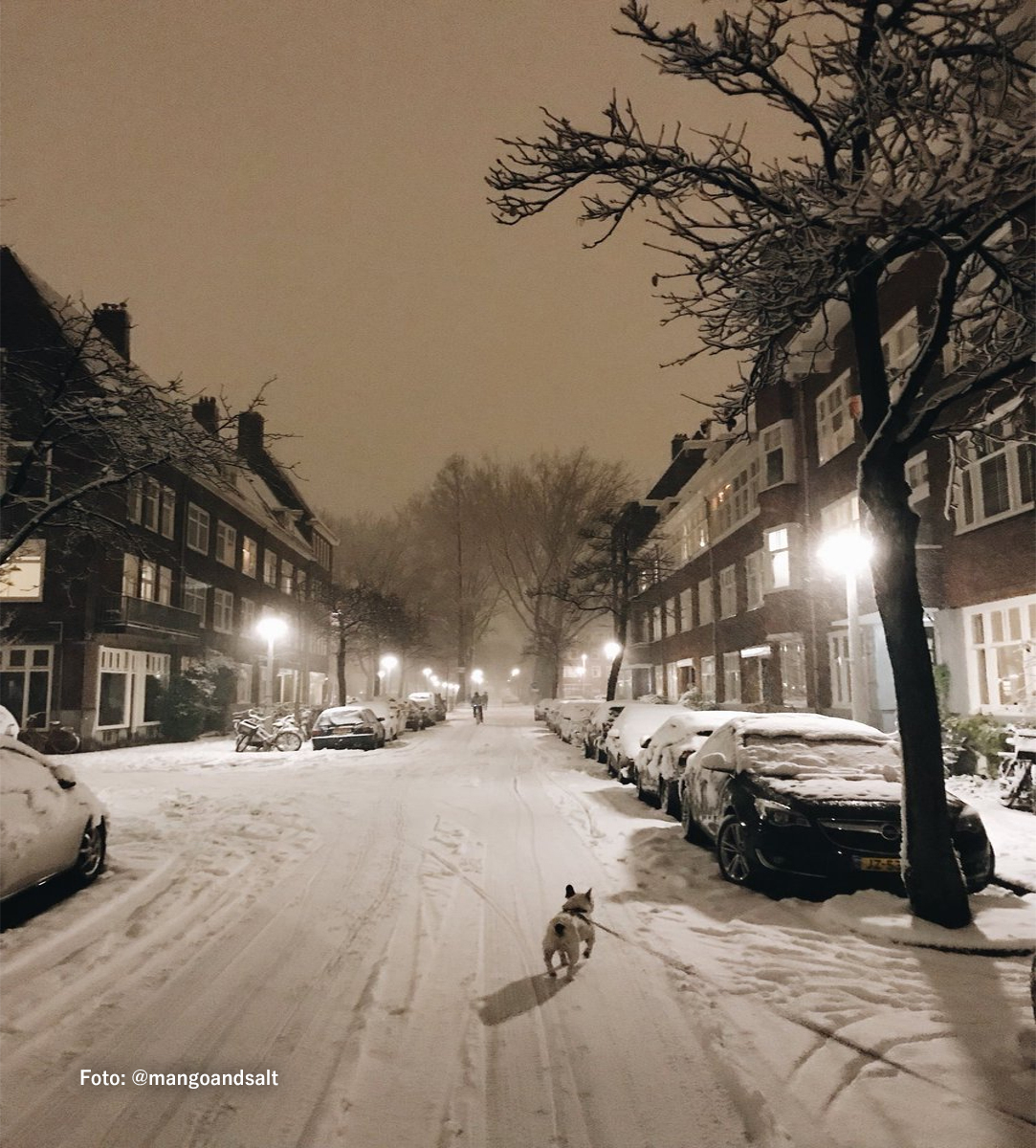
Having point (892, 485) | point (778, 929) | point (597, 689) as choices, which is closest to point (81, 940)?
point (778, 929)

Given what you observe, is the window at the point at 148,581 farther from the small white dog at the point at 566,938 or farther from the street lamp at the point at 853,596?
the small white dog at the point at 566,938

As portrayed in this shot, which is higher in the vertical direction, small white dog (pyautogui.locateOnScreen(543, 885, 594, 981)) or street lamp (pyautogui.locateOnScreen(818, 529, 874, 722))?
street lamp (pyautogui.locateOnScreen(818, 529, 874, 722))

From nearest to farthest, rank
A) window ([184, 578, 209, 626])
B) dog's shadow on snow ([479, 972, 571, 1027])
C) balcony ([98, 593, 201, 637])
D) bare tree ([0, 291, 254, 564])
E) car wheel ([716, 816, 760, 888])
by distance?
dog's shadow on snow ([479, 972, 571, 1027]) → car wheel ([716, 816, 760, 888]) → bare tree ([0, 291, 254, 564]) → balcony ([98, 593, 201, 637]) → window ([184, 578, 209, 626])

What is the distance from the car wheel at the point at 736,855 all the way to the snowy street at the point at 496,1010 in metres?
0.15

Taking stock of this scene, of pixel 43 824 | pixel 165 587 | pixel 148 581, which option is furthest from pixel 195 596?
pixel 43 824

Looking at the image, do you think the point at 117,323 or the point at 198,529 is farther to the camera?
the point at 198,529

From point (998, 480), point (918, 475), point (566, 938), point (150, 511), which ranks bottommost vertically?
point (566, 938)

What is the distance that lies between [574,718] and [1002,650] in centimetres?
1414

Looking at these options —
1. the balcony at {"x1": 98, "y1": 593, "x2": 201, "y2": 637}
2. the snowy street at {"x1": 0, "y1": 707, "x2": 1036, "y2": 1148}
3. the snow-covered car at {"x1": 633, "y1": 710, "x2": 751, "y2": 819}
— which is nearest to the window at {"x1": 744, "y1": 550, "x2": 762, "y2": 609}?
the snow-covered car at {"x1": 633, "y1": 710, "x2": 751, "y2": 819}

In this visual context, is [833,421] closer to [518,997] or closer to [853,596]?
[853,596]

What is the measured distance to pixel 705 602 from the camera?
122 feet

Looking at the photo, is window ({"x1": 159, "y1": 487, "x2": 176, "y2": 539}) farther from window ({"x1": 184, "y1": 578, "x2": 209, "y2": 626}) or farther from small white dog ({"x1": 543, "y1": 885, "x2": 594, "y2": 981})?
small white dog ({"x1": 543, "y1": 885, "x2": 594, "y2": 981})

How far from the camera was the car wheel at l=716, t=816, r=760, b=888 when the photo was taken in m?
7.04

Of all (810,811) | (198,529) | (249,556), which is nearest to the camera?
(810,811)
